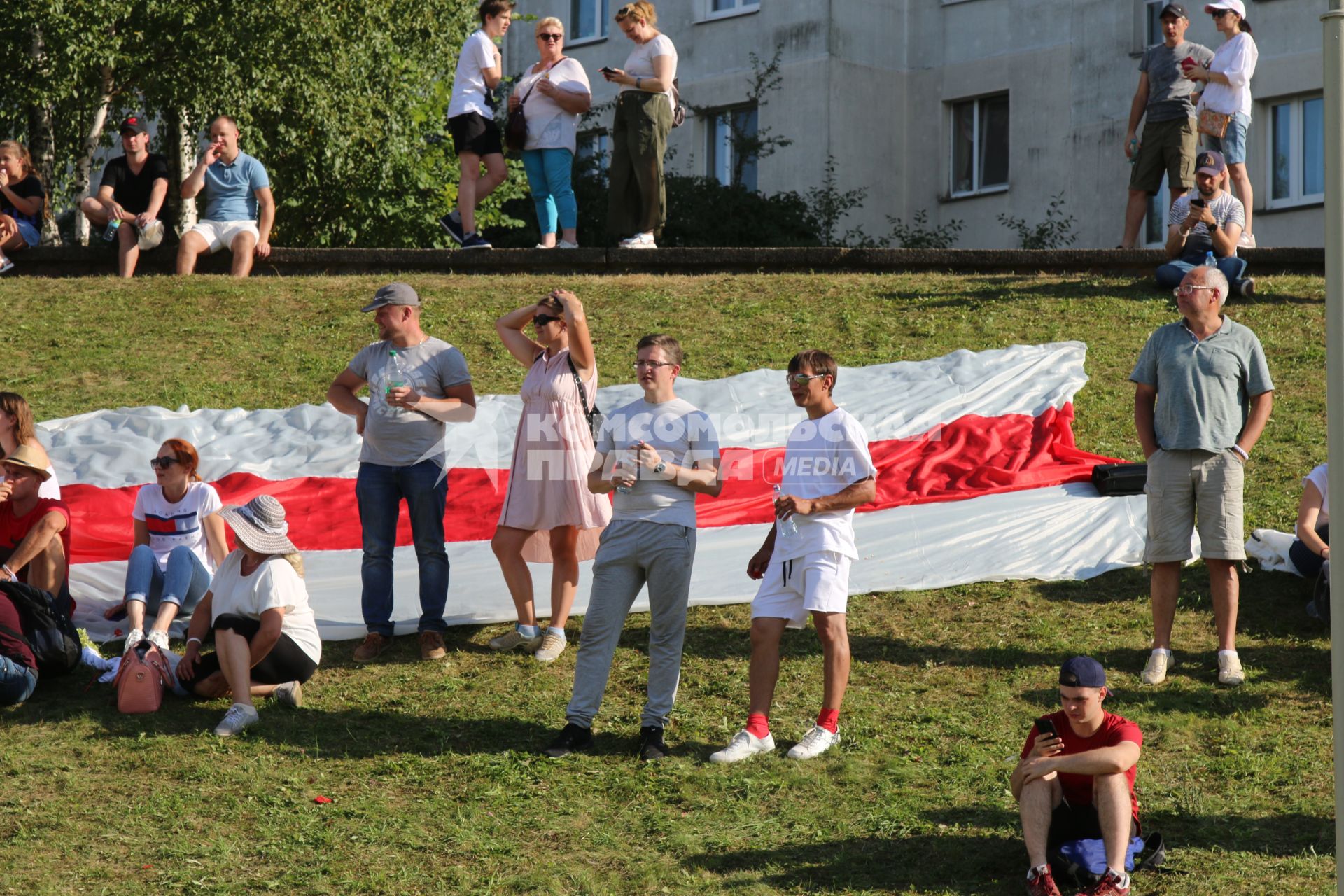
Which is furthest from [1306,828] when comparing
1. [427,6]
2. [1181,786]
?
[427,6]

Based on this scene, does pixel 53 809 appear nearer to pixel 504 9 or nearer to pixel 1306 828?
pixel 1306 828

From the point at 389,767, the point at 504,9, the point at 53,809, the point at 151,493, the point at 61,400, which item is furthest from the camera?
the point at 504,9

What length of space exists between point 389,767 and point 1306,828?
3.80 m

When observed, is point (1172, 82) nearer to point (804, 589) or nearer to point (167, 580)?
point (804, 589)

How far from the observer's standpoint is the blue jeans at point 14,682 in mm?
7512

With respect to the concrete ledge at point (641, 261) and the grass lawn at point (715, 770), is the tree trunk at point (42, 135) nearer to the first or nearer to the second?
the concrete ledge at point (641, 261)

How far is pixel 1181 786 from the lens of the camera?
6.51 meters

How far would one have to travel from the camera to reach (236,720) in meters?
7.25

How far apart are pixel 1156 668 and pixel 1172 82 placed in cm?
876

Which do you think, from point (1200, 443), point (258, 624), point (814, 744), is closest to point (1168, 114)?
point (1200, 443)

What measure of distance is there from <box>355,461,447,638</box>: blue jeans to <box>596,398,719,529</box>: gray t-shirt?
144 centimetres

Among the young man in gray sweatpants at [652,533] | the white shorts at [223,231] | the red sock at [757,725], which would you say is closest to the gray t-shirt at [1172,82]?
the white shorts at [223,231]

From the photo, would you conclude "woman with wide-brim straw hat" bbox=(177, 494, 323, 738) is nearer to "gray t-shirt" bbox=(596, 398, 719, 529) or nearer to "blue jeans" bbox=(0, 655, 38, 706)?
"blue jeans" bbox=(0, 655, 38, 706)

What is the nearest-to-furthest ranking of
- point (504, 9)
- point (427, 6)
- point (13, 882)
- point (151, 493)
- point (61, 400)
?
point (13, 882) → point (151, 493) → point (61, 400) → point (504, 9) → point (427, 6)
